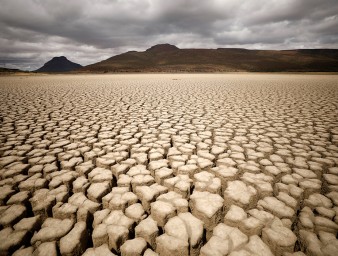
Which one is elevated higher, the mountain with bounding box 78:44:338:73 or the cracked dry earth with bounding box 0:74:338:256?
the cracked dry earth with bounding box 0:74:338:256

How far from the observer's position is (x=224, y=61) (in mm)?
52062

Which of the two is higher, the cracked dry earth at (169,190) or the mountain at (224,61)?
the cracked dry earth at (169,190)

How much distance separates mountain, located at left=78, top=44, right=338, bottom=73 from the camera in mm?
A: 43406

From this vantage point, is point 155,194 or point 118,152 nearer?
point 155,194

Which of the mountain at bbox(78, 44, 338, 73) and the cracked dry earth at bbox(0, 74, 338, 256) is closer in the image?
the cracked dry earth at bbox(0, 74, 338, 256)

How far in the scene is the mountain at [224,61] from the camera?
43.4 m

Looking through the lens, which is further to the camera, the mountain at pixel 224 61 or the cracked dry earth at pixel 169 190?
the mountain at pixel 224 61

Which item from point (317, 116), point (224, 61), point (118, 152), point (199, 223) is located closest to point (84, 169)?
point (118, 152)

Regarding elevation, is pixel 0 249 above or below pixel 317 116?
above

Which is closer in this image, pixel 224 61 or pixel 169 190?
pixel 169 190

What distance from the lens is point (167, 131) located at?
264cm

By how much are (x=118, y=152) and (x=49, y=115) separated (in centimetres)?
222

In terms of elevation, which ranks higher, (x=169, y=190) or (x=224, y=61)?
(x=169, y=190)

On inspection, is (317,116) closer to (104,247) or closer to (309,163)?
(309,163)
